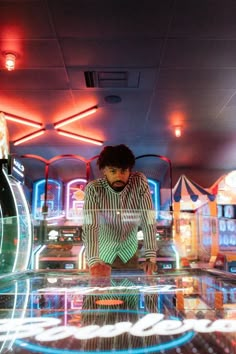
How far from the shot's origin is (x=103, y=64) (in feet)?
13.8

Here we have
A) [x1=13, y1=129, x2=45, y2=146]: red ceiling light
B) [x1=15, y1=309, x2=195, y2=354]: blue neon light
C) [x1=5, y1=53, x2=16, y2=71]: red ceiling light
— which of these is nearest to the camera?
[x1=15, y1=309, x2=195, y2=354]: blue neon light

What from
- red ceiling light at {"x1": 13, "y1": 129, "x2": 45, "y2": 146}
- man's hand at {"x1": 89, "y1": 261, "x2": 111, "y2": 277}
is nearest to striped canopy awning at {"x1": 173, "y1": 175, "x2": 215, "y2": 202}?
red ceiling light at {"x1": 13, "y1": 129, "x2": 45, "y2": 146}

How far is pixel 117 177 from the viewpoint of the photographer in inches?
85.4

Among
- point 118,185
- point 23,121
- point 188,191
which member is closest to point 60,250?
point 118,185

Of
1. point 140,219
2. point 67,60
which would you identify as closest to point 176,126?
point 67,60

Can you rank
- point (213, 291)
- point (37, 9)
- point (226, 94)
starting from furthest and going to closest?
point (226, 94)
point (37, 9)
point (213, 291)

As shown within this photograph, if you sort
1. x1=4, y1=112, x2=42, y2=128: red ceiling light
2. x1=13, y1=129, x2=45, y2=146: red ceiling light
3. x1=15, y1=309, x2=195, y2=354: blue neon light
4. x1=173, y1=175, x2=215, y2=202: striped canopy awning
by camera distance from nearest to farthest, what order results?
x1=15, y1=309, x2=195, y2=354: blue neon light < x1=4, y1=112, x2=42, y2=128: red ceiling light < x1=13, y1=129, x2=45, y2=146: red ceiling light < x1=173, y1=175, x2=215, y2=202: striped canopy awning

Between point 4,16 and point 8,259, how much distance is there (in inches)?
88.3

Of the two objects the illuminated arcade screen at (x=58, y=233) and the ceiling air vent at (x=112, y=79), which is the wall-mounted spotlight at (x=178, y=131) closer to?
the ceiling air vent at (x=112, y=79)

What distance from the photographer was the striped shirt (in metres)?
2.17

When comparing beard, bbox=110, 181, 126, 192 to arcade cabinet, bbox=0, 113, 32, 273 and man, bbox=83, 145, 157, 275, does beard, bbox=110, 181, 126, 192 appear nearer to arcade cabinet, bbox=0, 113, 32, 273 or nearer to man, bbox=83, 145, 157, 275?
man, bbox=83, 145, 157, 275

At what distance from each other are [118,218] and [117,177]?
0.85ft

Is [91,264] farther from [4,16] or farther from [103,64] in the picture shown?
[103,64]

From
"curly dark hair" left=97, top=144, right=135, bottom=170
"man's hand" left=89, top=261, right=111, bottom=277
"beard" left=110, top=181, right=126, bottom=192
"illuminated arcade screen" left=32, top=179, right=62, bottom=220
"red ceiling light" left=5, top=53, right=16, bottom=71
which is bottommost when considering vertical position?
"man's hand" left=89, top=261, right=111, bottom=277
